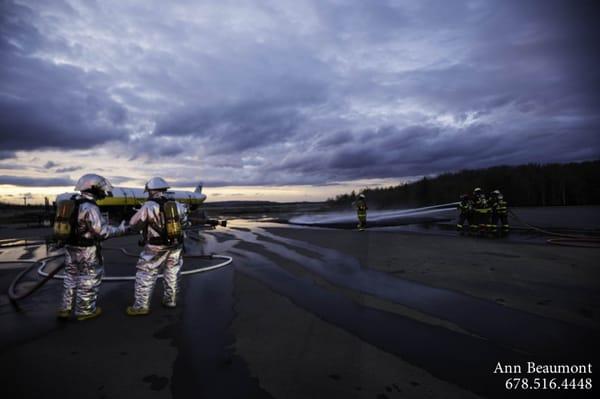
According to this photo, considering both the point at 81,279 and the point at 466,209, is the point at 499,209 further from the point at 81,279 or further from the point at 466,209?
the point at 81,279

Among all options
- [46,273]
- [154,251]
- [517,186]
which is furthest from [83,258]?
[517,186]

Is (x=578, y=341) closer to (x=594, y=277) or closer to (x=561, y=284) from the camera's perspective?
(x=561, y=284)

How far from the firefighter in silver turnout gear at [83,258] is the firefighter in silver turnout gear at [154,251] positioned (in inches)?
18.5

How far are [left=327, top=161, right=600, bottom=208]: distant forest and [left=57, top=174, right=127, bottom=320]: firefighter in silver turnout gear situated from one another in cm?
6254

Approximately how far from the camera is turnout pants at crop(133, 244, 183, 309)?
177 inches

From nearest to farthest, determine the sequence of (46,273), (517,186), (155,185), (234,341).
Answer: (234,341) < (155,185) < (46,273) < (517,186)

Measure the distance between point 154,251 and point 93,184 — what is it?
1.40m

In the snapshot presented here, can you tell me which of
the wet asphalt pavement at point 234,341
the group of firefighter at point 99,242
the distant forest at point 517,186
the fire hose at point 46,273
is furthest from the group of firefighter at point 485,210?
the distant forest at point 517,186

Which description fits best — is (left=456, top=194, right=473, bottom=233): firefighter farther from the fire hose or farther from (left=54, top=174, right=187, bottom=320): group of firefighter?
(left=54, top=174, right=187, bottom=320): group of firefighter

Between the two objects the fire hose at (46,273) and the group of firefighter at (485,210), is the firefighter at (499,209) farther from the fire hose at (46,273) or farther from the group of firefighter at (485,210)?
the fire hose at (46,273)

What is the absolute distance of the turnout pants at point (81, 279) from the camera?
430 cm

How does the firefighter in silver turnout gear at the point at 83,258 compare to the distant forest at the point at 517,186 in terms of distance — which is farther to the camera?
the distant forest at the point at 517,186

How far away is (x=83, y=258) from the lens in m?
4.32

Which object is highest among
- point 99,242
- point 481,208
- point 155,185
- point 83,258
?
point 155,185
